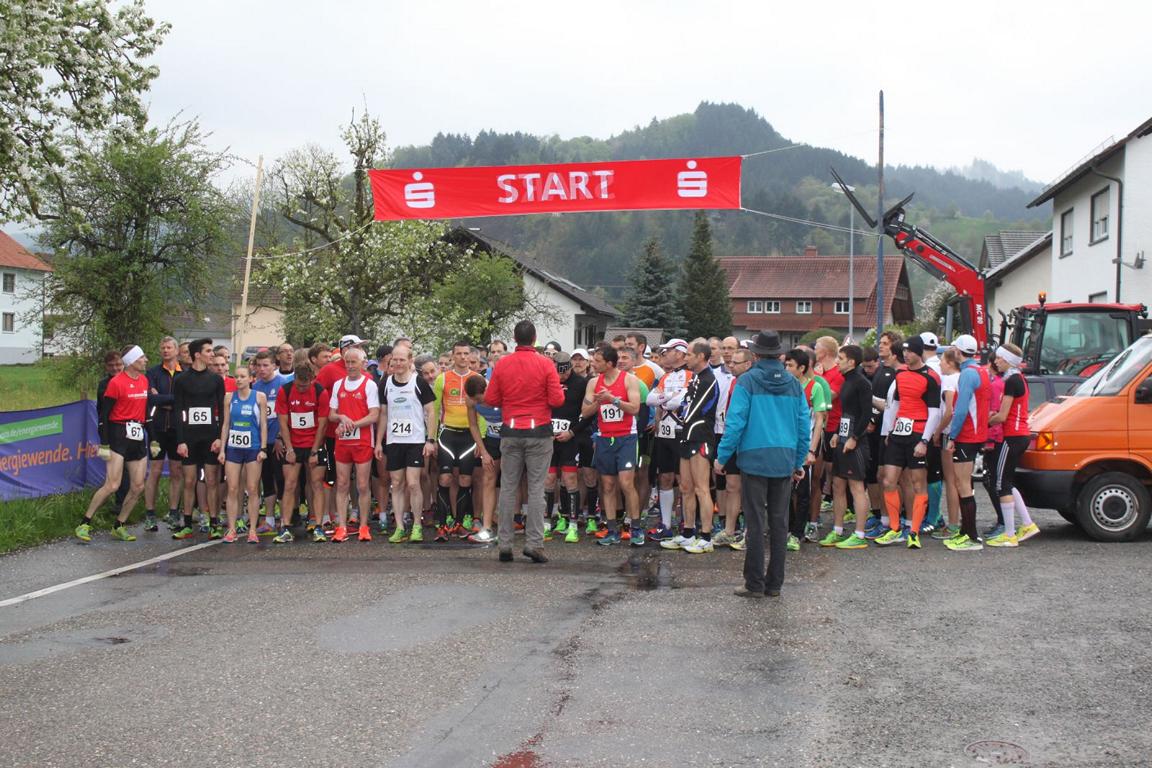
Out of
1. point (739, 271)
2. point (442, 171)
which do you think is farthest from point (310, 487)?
point (739, 271)

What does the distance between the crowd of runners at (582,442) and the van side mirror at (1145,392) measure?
1.14 meters

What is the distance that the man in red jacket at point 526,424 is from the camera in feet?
33.0

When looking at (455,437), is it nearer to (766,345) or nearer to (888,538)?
(766,345)

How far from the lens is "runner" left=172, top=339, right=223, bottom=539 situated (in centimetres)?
1195

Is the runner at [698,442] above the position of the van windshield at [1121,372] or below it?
below

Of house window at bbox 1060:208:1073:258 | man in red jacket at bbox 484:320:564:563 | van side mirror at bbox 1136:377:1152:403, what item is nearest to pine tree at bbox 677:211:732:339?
house window at bbox 1060:208:1073:258

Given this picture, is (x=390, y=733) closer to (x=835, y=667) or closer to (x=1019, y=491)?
(x=835, y=667)

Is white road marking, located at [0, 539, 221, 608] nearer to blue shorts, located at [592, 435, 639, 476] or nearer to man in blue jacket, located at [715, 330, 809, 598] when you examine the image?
blue shorts, located at [592, 435, 639, 476]

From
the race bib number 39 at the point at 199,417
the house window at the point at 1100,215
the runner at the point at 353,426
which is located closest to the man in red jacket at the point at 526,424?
the runner at the point at 353,426

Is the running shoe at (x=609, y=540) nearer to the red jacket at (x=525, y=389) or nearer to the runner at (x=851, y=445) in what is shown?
the red jacket at (x=525, y=389)

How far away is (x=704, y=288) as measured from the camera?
79250 mm

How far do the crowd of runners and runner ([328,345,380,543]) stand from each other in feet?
0.07

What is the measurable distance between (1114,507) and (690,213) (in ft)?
399

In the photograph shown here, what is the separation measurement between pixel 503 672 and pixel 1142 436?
307 inches
